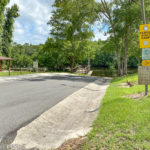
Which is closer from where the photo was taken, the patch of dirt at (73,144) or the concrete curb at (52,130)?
the patch of dirt at (73,144)

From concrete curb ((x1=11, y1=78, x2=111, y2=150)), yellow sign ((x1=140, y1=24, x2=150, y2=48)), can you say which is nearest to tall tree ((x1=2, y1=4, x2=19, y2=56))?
concrete curb ((x1=11, y1=78, x2=111, y2=150))

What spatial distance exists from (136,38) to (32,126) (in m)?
21.2

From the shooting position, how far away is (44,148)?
277 centimetres

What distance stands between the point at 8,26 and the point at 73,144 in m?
35.8

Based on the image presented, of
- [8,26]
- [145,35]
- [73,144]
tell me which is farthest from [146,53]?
[8,26]

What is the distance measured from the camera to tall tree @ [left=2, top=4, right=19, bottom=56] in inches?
1277

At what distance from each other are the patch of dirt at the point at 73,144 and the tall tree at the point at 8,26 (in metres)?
34.0

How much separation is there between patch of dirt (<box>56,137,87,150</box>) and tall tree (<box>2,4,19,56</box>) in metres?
34.0

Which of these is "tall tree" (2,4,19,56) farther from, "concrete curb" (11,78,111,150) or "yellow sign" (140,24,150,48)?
"yellow sign" (140,24,150,48)

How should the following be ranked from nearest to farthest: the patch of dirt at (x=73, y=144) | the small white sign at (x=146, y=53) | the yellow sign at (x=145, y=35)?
the patch of dirt at (x=73, y=144) → the yellow sign at (x=145, y=35) → the small white sign at (x=146, y=53)

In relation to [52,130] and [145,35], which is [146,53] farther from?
[52,130]

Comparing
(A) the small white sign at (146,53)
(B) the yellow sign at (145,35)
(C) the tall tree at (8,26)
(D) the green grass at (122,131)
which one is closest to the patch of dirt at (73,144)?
(D) the green grass at (122,131)

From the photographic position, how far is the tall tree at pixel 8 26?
32.4 meters

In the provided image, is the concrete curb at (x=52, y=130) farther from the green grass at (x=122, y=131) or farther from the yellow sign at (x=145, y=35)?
the yellow sign at (x=145, y=35)
